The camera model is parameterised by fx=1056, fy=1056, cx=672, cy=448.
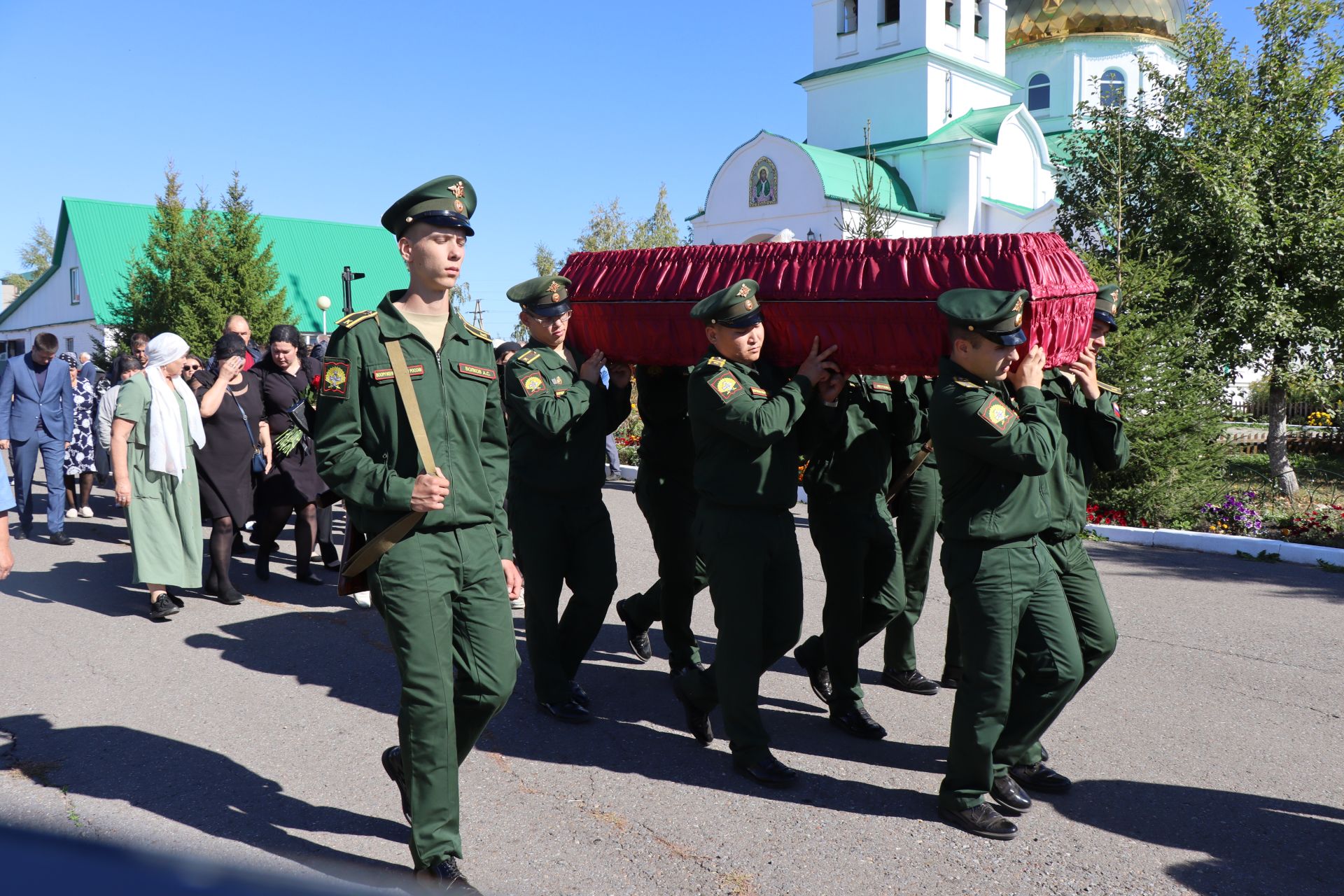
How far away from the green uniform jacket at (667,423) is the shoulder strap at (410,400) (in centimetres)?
210

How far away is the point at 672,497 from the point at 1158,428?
7128mm

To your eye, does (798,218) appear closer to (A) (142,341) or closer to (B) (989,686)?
(A) (142,341)

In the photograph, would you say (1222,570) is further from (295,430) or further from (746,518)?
(295,430)

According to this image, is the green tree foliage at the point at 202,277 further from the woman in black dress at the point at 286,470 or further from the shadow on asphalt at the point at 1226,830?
the shadow on asphalt at the point at 1226,830

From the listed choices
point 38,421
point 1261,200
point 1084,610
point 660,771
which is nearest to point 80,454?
point 38,421

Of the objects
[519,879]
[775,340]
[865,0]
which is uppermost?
[865,0]

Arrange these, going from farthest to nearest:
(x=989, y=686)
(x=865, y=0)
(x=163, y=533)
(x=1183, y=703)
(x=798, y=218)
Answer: (x=865, y=0), (x=798, y=218), (x=163, y=533), (x=1183, y=703), (x=989, y=686)

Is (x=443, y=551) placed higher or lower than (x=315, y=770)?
higher

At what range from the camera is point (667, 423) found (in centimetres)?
545

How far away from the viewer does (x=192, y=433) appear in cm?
688

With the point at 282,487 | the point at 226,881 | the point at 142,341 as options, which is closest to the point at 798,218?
the point at 142,341

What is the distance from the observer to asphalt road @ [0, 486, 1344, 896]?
3.48 metres

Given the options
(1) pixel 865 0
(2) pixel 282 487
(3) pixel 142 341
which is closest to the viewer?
(2) pixel 282 487

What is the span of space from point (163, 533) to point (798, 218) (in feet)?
91.2
